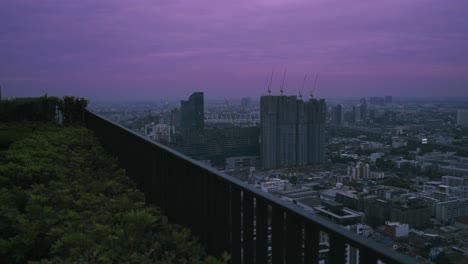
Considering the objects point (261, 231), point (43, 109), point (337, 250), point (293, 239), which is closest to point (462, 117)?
point (261, 231)

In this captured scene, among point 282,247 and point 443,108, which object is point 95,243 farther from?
point 443,108

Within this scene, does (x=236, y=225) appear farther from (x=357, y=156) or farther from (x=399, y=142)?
(x=399, y=142)

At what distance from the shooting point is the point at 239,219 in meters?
3.13

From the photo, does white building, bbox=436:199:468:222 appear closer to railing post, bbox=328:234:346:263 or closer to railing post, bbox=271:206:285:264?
railing post, bbox=271:206:285:264

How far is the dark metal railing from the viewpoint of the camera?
6.61ft

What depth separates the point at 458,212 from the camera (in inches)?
151

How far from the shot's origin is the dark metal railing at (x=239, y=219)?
6.61 feet

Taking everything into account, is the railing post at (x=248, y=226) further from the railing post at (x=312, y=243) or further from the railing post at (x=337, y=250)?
the railing post at (x=337, y=250)

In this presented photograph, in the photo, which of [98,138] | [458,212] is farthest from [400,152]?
[98,138]

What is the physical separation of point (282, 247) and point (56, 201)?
7.32 ft

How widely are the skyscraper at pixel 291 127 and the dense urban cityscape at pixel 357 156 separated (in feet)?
0.07

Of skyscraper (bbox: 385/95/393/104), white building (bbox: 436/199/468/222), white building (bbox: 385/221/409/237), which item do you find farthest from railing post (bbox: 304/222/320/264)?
skyscraper (bbox: 385/95/393/104)

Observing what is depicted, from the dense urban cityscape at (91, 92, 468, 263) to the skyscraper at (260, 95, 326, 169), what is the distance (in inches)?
0.8

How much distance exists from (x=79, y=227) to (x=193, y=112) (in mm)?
7306
